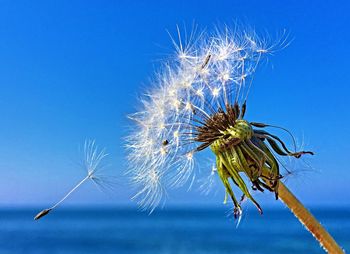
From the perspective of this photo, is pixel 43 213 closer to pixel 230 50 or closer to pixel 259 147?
pixel 259 147

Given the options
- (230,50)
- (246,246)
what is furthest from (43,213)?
(246,246)

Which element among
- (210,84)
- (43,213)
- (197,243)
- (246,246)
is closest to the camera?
(43,213)

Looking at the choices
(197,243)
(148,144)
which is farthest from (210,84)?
(197,243)

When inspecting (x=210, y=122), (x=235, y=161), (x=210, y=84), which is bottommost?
(x=235, y=161)

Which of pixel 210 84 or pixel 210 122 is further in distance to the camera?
pixel 210 84

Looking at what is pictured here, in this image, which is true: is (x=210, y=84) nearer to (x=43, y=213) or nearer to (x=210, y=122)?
(x=210, y=122)

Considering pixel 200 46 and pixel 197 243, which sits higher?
pixel 197 243

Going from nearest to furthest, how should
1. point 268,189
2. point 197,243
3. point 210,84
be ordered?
point 268,189 → point 210,84 → point 197,243
